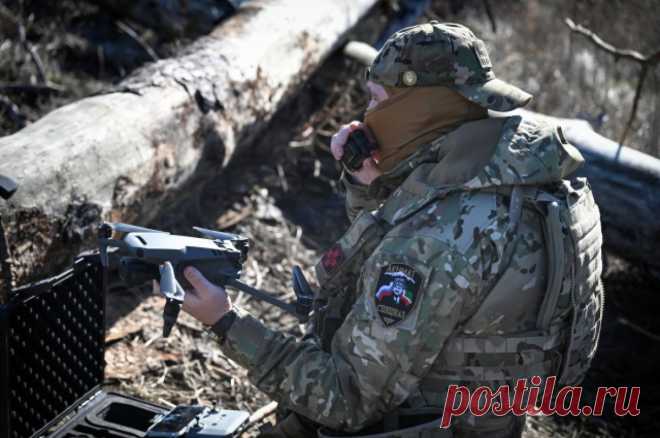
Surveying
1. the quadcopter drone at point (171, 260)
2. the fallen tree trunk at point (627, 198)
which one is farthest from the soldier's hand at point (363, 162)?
the fallen tree trunk at point (627, 198)

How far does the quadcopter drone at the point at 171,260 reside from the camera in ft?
7.55

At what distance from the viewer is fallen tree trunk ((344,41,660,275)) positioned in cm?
468

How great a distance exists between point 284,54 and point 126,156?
180 cm

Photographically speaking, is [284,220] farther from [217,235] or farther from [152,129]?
[217,235]

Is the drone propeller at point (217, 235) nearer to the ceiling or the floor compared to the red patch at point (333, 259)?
nearer to the ceiling

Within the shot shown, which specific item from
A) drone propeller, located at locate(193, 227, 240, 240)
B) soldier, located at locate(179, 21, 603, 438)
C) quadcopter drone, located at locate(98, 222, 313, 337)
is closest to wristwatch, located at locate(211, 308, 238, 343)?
soldier, located at locate(179, 21, 603, 438)

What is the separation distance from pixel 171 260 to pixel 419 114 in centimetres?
97

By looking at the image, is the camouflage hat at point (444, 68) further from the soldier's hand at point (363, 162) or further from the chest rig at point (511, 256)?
the soldier's hand at point (363, 162)

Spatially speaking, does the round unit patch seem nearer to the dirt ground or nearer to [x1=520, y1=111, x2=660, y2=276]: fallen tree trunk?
the dirt ground

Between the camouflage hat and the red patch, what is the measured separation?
604 mm

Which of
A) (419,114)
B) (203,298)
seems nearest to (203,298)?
(203,298)

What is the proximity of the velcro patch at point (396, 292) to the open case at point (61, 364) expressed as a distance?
94 cm

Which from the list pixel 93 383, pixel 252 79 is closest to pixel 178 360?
pixel 93 383

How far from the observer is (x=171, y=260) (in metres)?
2.43
